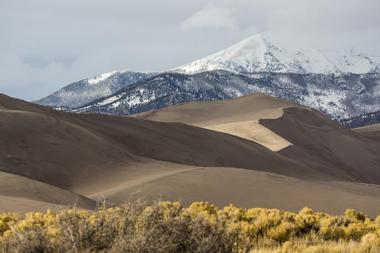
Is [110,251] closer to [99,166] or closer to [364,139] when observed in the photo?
[99,166]

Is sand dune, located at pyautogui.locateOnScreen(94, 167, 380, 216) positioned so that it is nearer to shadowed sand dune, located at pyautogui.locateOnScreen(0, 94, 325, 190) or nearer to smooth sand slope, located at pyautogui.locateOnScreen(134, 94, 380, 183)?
shadowed sand dune, located at pyautogui.locateOnScreen(0, 94, 325, 190)

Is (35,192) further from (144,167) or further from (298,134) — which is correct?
(298,134)

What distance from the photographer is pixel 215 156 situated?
214ft

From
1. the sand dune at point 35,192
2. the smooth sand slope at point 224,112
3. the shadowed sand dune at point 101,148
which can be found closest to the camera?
the sand dune at point 35,192

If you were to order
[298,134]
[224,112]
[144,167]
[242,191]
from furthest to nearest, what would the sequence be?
1. [224,112]
2. [298,134]
3. [144,167]
4. [242,191]

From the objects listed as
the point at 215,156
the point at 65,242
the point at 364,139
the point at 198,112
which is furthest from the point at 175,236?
the point at 198,112

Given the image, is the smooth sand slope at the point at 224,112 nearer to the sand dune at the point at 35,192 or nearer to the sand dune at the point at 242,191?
the sand dune at the point at 242,191

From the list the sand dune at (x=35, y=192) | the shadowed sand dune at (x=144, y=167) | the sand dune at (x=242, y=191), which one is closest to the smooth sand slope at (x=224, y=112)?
the shadowed sand dune at (x=144, y=167)

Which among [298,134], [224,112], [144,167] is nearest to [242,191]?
[144,167]

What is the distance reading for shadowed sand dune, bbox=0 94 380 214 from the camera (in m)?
33.8

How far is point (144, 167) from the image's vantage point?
4506 cm

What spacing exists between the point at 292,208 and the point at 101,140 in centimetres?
2158

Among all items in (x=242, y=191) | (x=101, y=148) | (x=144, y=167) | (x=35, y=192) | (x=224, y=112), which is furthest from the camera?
(x=224, y=112)

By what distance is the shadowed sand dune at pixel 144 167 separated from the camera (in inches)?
1330
